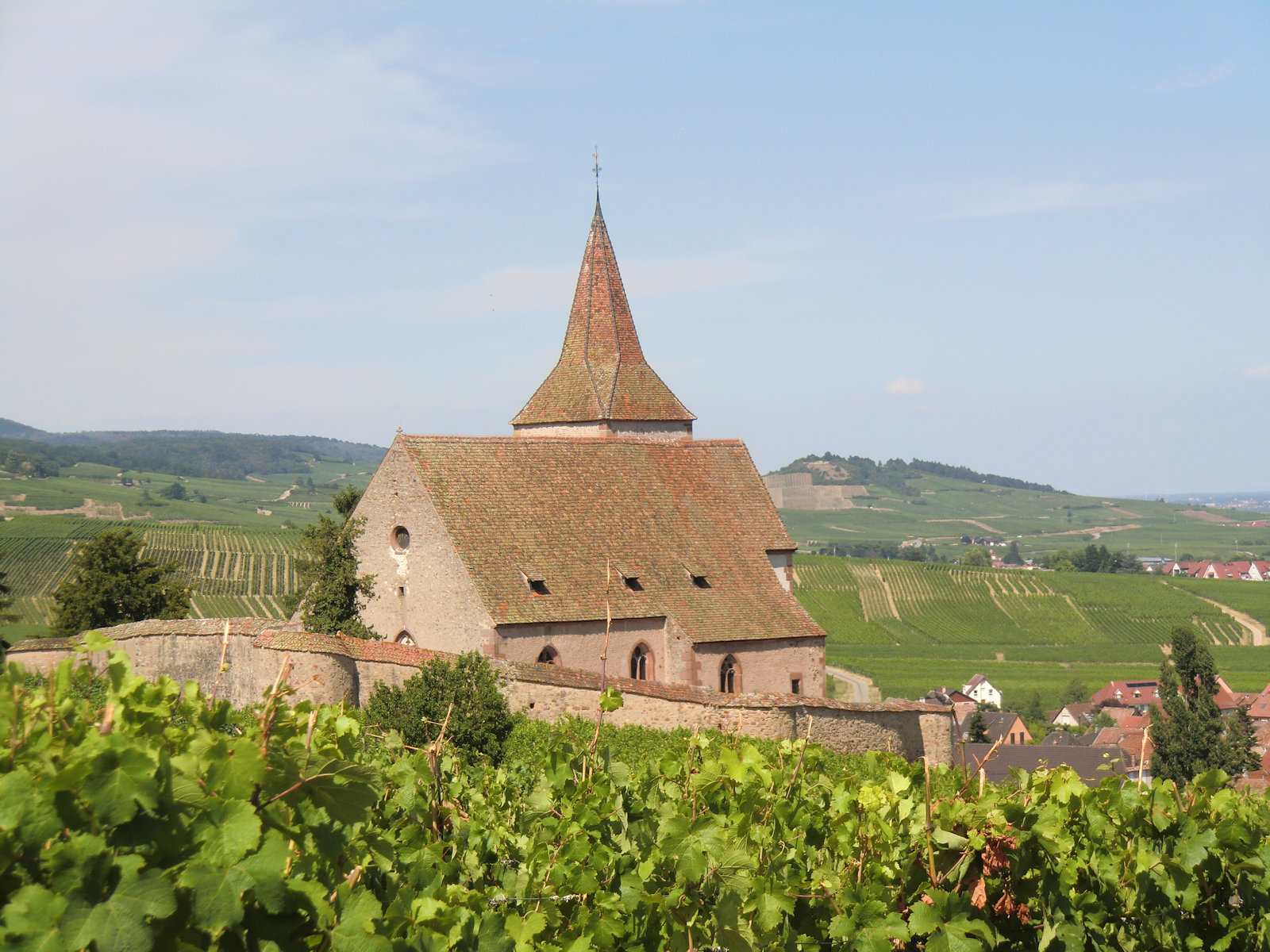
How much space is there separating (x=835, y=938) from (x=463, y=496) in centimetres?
2457

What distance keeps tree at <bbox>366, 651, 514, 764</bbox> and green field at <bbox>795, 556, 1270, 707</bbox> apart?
7452 cm

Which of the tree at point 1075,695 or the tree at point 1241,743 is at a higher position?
the tree at point 1241,743

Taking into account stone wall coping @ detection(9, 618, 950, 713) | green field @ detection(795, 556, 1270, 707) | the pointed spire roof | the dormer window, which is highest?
the pointed spire roof

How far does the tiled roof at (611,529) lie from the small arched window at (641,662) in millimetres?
964

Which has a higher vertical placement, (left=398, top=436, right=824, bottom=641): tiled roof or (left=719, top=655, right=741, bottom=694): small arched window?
(left=398, top=436, right=824, bottom=641): tiled roof

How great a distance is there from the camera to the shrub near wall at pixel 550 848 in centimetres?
362

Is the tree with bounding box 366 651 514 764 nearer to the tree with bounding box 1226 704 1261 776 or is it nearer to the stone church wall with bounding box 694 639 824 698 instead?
the stone church wall with bounding box 694 639 824 698

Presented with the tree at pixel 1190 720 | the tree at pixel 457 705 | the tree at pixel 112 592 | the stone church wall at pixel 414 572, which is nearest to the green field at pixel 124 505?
the tree at pixel 112 592

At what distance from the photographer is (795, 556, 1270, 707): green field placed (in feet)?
349

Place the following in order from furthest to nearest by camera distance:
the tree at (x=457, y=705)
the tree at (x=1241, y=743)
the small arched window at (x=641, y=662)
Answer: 1. the tree at (x=1241, y=743)
2. the small arched window at (x=641, y=662)
3. the tree at (x=457, y=705)

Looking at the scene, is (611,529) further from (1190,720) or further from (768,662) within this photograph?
(1190,720)

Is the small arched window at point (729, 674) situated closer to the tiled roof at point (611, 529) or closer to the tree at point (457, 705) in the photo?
the tiled roof at point (611, 529)

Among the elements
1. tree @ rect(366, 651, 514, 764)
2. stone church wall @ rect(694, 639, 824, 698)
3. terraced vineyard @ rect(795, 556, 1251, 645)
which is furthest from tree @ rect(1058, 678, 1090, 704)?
tree @ rect(366, 651, 514, 764)

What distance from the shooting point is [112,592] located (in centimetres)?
3809
